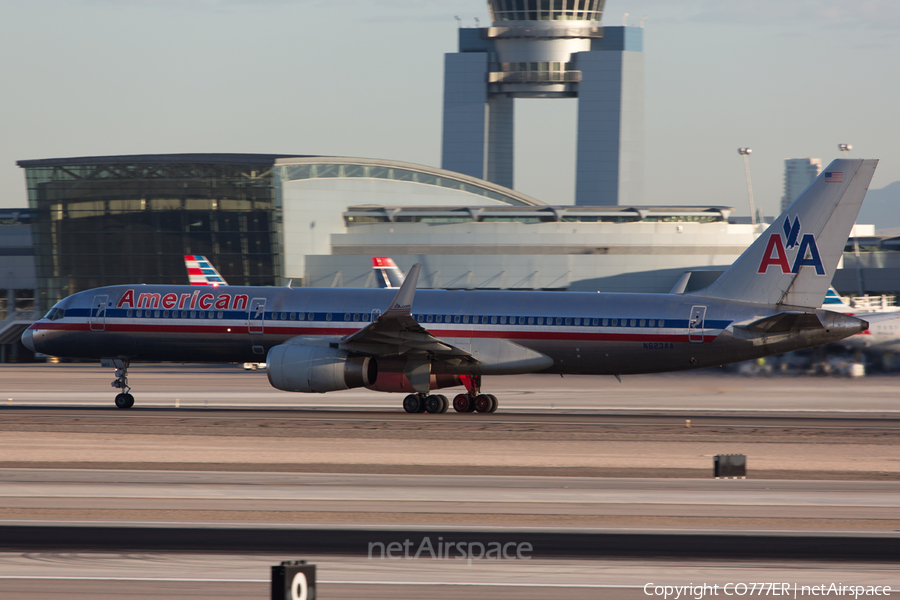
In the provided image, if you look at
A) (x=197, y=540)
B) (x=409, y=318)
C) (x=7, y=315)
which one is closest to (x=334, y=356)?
(x=409, y=318)

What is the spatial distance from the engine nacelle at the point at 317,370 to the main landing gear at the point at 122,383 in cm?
581

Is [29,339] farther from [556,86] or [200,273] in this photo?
[556,86]

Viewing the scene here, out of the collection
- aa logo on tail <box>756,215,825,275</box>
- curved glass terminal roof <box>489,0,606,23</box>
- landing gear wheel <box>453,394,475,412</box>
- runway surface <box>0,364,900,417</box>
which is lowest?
runway surface <box>0,364,900,417</box>

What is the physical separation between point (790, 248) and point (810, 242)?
63 cm

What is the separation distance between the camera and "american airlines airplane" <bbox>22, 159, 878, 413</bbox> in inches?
1248

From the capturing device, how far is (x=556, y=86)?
156 metres

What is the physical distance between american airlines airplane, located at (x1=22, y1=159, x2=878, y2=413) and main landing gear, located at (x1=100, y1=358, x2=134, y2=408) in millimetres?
87

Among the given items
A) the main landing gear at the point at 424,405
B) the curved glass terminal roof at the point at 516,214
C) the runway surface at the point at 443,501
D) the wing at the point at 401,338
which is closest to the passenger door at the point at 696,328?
the wing at the point at 401,338

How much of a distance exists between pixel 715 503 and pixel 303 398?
24654 millimetres

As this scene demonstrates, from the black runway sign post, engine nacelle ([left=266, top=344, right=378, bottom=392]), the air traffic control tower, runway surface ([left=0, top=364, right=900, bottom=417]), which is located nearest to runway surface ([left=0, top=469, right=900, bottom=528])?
the black runway sign post

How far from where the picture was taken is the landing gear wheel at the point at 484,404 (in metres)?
33.6

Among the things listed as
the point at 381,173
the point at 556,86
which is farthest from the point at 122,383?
the point at 556,86

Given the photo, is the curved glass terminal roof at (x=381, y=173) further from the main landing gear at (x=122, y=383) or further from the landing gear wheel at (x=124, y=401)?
the landing gear wheel at (x=124, y=401)

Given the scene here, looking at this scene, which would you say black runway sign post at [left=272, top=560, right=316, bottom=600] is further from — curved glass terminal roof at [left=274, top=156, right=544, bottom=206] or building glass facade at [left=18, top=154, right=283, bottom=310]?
curved glass terminal roof at [left=274, top=156, right=544, bottom=206]
